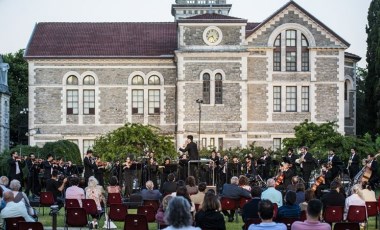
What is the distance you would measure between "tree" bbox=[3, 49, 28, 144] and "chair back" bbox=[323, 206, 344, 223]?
5959 centimetres

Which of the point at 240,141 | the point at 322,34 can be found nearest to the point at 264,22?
the point at 322,34

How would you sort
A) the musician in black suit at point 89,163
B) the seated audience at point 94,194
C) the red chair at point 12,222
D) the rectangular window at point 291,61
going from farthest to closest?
the rectangular window at point 291,61 → the musician in black suit at point 89,163 → the seated audience at point 94,194 → the red chair at point 12,222

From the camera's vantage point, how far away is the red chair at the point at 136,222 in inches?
679

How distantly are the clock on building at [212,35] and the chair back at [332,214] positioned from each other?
33171 mm

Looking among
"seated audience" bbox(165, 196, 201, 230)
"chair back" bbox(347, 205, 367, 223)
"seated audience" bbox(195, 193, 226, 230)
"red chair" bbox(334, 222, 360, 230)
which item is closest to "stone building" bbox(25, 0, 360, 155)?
"chair back" bbox(347, 205, 367, 223)

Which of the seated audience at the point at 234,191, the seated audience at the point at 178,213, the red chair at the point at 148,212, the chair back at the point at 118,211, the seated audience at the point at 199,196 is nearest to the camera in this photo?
the seated audience at the point at 178,213

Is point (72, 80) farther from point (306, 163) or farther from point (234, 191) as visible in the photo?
point (234, 191)

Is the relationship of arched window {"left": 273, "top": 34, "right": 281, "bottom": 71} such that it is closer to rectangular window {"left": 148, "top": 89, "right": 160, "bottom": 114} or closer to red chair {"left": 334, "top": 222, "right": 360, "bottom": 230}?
rectangular window {"left": 148, "top": 89, "right": 160, "bottom": 114}

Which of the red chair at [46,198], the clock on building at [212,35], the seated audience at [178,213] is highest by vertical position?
the clock on building at [212,35]

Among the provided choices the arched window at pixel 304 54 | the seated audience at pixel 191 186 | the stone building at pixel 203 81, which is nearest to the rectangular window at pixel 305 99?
the stone building at pixel 203 81

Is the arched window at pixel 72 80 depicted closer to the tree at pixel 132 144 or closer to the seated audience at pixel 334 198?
the tree at pixel 132 144

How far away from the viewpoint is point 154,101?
55219 millimetres

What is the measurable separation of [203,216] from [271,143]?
38587mm

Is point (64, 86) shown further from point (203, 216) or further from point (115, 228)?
point (203, 216)
